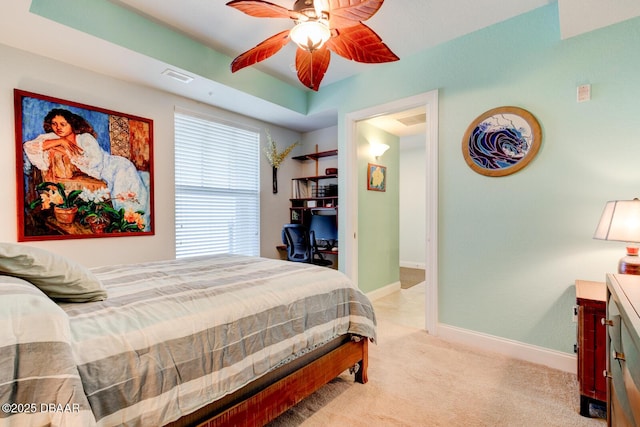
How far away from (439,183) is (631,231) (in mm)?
1348

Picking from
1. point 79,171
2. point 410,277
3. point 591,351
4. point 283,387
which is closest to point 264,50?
point 79,171

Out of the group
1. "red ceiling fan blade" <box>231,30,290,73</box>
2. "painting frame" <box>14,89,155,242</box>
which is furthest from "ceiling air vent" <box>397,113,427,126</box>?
"painting frame" <box>14,89,155,242</box>

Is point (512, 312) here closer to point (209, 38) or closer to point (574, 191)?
point (574, 191)

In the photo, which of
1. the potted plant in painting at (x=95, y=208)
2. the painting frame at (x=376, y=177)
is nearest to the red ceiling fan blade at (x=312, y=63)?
the painting frame at (x=376, y=177)

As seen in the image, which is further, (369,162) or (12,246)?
(369,162)

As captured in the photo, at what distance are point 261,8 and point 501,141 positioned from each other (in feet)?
6.78

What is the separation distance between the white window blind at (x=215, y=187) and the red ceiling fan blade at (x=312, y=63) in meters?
1.88

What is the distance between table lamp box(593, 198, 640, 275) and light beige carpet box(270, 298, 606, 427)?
882mm

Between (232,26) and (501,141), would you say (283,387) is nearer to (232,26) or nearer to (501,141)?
(501,141)

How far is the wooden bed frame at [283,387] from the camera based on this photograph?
1198 mm

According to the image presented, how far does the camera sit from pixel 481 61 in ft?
8.33

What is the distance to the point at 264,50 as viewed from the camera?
6.74ft

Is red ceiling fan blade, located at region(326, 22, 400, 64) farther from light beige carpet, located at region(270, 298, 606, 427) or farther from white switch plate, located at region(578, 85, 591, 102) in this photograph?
light beige carpet, located at region(270, 298, 606, 427)

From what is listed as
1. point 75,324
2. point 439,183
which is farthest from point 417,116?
point 75,324
